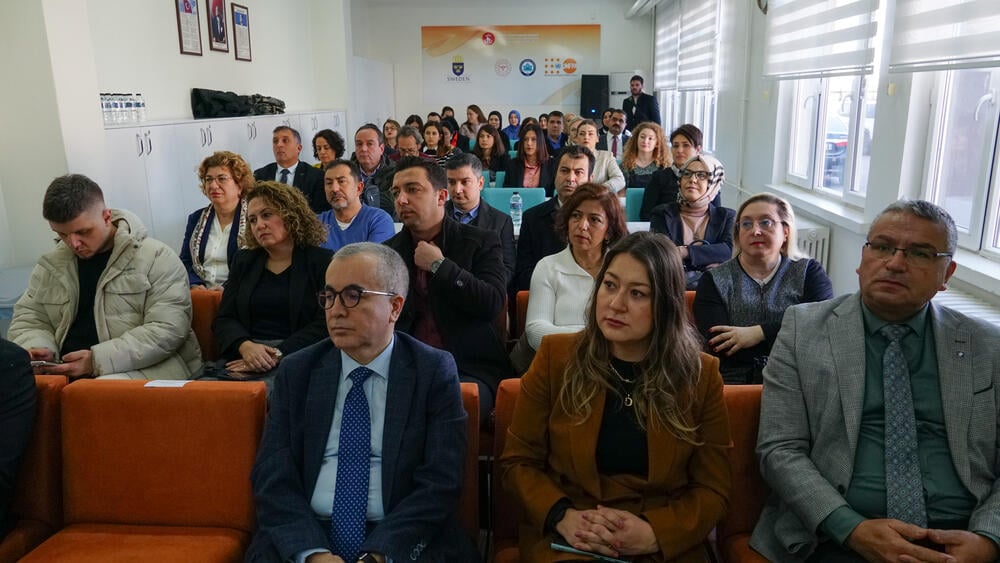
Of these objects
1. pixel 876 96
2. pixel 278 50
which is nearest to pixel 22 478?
pixel 876 96

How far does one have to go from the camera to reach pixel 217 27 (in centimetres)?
785

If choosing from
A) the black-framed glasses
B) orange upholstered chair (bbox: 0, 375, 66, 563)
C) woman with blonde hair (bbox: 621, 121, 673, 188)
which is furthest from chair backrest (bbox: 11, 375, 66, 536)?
woman with blonde hair (bbox: 621, 121, 673, 188)

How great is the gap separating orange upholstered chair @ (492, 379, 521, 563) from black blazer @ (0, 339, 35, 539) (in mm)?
1353

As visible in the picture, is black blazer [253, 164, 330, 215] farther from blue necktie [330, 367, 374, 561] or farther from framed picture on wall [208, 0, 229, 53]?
blue necktie [330, 367, 374, 561]

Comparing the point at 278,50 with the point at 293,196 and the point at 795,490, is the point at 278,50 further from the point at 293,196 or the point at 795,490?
the point at 795,490

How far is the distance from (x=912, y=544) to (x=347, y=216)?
3.26 metres

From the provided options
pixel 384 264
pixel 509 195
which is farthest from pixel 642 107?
pixel 384 264

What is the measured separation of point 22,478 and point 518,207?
12.3 ft

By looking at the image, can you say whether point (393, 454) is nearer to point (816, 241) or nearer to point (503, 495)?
point (503, 495)

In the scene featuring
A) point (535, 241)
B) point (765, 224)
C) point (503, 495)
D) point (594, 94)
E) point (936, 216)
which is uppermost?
point (594, 94)

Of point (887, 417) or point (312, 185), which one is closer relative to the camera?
point (887, 417)

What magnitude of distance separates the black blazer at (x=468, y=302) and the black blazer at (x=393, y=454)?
806 mm

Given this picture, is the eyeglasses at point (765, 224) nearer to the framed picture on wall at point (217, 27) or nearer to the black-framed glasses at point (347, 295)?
the black-framed glasses at point (347, 295)

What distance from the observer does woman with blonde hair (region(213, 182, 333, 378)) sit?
111 inches
